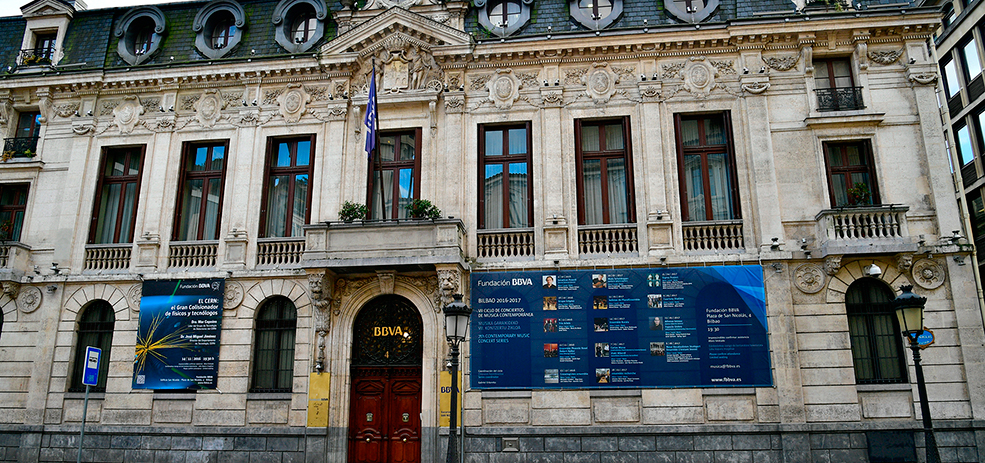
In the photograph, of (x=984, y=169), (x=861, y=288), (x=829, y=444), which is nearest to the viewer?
(x=829, y=444)

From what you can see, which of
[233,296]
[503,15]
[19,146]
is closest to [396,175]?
[233,296]

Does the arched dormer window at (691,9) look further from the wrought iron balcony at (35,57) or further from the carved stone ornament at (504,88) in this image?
the wrought iron balcony at (35,57)

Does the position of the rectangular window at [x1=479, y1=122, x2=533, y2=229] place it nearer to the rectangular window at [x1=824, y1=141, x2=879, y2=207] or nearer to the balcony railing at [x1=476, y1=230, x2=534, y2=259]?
the balcony railing at [x1=476, y1=230, x2=534, y2=259]

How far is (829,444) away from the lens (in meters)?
15.7

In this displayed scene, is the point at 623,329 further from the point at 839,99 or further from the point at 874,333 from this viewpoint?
the point at 839,99

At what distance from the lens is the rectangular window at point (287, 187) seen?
63.4 ft

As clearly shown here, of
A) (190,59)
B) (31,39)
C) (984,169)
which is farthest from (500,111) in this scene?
(984,169)

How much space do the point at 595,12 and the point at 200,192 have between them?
533 inches

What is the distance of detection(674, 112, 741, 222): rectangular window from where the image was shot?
59.0ft

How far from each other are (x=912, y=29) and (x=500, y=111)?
11.7 meters

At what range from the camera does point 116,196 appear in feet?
67.3

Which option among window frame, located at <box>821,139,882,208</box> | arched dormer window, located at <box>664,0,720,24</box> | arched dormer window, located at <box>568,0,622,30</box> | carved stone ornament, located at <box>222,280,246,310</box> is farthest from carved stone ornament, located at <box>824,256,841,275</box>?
carved stone ornament, located at <box>222,280,246,310</box>

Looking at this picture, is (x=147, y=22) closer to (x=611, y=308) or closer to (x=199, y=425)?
(x=199, y=425)

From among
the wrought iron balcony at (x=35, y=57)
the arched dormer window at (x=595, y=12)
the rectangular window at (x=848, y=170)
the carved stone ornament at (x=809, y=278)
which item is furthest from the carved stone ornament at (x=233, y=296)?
the rectangular window at (x=848, y=170)
